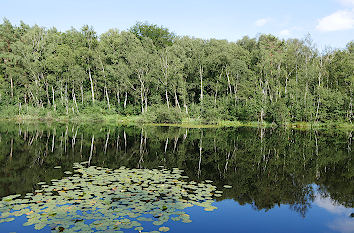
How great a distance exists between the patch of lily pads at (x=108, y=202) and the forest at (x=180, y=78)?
27.7 meters

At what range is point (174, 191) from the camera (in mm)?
9031

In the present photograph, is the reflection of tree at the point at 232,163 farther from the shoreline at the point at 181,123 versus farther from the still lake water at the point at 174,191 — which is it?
the shoreline at the point at 181,123

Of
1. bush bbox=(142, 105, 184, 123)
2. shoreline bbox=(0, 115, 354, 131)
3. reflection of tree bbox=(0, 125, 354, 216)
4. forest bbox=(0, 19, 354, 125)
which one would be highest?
forest bbox=(0, 19, 354, 125)

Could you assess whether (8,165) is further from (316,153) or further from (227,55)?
(227,55)

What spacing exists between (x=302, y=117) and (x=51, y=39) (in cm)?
4882

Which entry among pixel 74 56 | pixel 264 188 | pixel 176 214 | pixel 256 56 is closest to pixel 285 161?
pixel 264 188

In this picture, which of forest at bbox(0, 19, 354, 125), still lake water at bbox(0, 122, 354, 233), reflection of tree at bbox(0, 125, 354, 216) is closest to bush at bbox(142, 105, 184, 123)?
forest at bbox(0, 19, 354, 125)

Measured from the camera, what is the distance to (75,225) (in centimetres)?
620

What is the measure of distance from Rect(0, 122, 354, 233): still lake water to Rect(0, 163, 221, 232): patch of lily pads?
0.09ft

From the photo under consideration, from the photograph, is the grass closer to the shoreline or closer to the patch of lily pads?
the shoreline

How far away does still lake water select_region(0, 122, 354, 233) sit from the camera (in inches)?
268

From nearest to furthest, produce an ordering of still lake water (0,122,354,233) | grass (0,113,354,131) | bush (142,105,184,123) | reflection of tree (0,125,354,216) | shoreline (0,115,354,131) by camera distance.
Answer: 1. still lake water (0,122,354,233)
2. reflection of tree (0,125,354,216)
3. shoreline (0,115,354,131)
4. grass (0,113,354,131)
5. bush (142,105,184,123)

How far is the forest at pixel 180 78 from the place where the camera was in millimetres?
39500

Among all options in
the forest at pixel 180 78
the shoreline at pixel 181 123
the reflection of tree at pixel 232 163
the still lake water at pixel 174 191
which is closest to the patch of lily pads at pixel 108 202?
the still lake water at pixel 174 191
